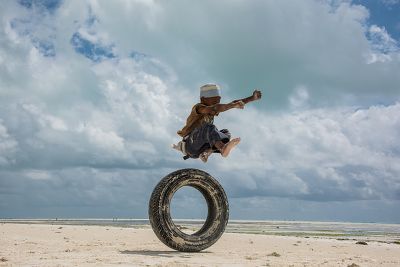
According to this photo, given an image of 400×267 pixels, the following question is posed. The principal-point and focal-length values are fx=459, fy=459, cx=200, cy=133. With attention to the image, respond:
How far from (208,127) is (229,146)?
0.75 m

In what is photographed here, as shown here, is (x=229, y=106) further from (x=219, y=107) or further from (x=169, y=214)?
(x=169, y=214)

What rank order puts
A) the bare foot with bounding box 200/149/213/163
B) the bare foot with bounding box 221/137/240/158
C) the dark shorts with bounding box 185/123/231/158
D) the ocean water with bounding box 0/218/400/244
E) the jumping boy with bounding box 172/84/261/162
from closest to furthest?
the bare foot with bounding box 221/137/240/158 < the jumping boy with bounding box 172/84/261/162 < the dark shorts with bounding box 185/123/231/158 < the bare foot with bounding box 200/149/213/163 < the ocean water with bounding box 0/218/400/244

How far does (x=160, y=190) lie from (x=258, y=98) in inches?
131

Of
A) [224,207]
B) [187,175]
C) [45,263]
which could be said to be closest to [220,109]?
[187,175]

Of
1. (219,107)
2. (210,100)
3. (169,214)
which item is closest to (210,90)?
(210,100)

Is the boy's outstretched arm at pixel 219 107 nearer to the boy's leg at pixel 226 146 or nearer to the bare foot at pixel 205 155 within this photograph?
the boy's leg at pixel 226 146

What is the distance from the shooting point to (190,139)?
11.7 meters

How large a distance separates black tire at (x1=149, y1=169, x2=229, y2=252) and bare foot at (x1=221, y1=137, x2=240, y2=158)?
1.16 metres

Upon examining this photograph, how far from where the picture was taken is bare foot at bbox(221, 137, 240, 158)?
11.0 metres

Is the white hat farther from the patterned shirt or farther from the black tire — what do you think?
the black tire

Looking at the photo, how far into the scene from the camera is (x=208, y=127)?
1136cm

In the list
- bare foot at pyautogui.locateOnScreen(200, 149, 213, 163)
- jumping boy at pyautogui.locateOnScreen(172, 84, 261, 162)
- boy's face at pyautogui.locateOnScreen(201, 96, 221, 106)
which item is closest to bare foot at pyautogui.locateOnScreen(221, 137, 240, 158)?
jumping boy at pyautogui.locateOnScreen(172, 84, 261, 162)

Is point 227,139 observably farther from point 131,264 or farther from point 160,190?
point 131,264

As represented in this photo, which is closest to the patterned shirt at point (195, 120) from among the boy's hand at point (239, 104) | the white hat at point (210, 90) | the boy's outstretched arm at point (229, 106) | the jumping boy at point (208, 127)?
the jumping boy at point (208, 127)
